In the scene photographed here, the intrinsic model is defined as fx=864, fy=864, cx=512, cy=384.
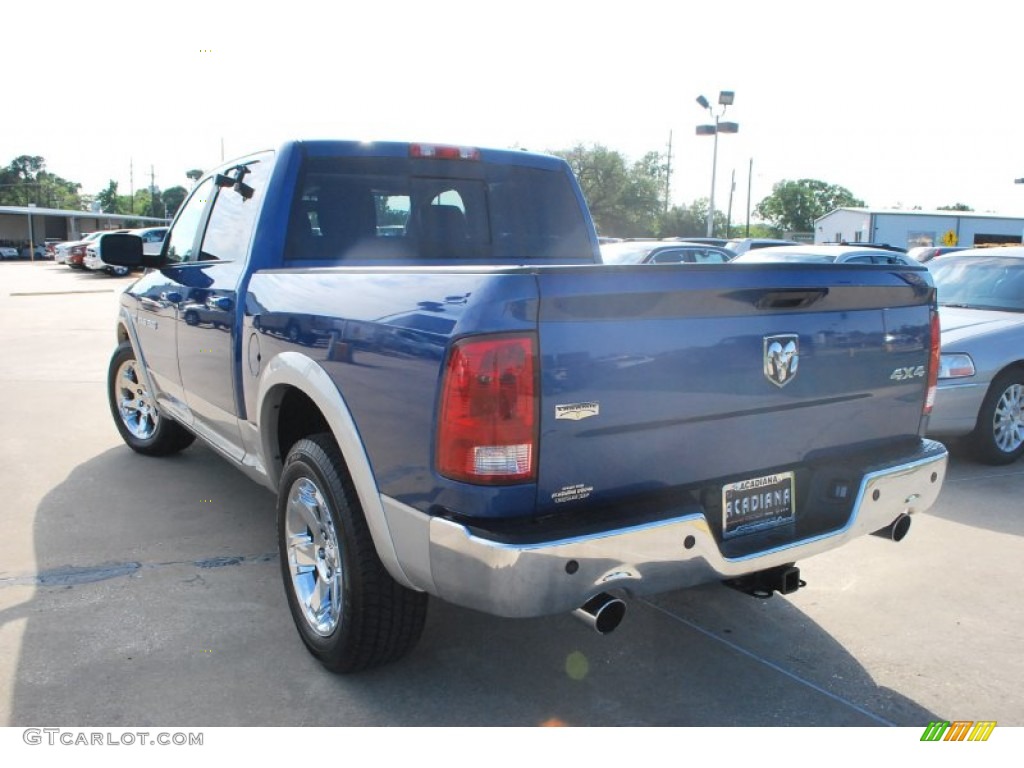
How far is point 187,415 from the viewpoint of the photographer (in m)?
4.76

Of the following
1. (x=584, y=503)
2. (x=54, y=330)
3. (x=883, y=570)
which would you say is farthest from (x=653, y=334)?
(x=54, y=330)

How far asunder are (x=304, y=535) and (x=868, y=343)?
2.22m

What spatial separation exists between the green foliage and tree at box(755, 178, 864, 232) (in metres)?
96.7

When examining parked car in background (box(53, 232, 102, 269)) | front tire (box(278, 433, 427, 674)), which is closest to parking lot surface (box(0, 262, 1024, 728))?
front tire (box(278, 433, 427, 674))

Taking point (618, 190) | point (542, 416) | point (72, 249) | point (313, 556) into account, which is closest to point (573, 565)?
point (542, 416)

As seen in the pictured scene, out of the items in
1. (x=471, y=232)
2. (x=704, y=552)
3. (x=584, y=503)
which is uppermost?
(x=471, y=232)

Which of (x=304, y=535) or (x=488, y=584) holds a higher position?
(x=488, y=584)

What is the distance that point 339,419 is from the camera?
2.86 m

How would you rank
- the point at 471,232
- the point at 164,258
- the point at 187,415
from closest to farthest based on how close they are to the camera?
the point at 471,232 < the point at 187,415 < the point at 164,258

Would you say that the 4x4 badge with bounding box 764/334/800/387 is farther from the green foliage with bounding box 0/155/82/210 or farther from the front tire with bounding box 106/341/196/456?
the green foliage with bounding box 0/155/82/210

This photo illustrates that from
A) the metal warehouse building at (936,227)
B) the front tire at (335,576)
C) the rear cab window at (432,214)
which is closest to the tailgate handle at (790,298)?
the front tire at (335,576)

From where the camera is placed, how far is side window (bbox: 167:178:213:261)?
497 cm

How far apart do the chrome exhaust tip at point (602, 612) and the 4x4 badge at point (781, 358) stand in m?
0.90

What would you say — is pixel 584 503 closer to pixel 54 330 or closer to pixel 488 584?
pixel 488 584
